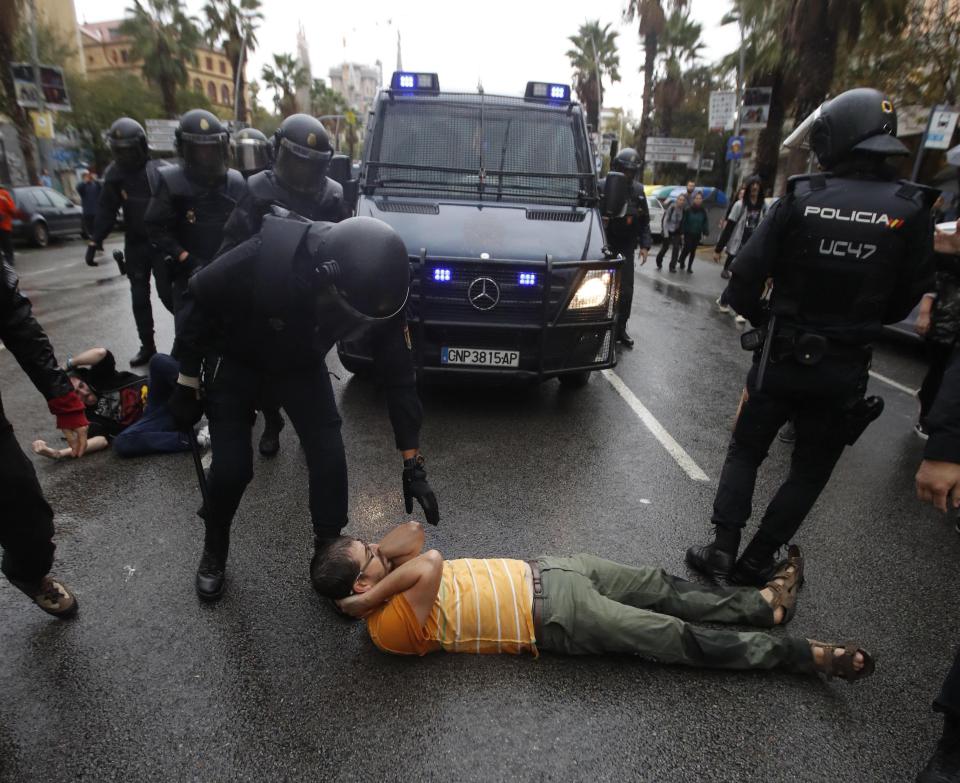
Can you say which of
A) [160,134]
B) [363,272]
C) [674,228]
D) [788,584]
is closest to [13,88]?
[160,134]

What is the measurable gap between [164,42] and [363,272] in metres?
37.8

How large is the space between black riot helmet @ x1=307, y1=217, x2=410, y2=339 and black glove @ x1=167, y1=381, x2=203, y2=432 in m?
0.78

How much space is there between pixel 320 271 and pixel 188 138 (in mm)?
3065

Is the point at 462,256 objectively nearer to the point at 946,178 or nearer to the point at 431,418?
the point at 431,418

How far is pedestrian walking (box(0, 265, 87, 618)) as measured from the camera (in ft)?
7.80

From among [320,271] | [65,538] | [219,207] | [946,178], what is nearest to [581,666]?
[320,271]

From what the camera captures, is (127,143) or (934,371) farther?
(127,143)

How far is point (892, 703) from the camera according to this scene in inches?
96.3

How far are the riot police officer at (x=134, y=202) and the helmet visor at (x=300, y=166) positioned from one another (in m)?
1.97

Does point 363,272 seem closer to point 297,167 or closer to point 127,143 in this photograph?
point 297,167

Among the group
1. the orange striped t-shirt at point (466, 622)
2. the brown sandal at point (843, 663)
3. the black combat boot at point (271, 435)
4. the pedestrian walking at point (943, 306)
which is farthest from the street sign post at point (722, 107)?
the orange striped t-shirt at point (466, 622)

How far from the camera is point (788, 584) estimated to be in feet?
9.42

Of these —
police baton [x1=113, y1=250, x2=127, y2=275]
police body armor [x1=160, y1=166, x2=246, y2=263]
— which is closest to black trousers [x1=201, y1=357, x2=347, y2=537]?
police body armor [x1=160, y1=166, x2=246, y2=263]

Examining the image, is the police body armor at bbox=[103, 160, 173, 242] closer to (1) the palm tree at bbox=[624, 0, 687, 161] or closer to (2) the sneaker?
(2) the sneaker
